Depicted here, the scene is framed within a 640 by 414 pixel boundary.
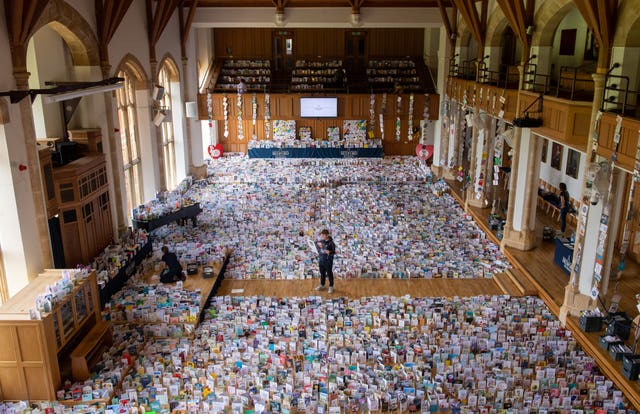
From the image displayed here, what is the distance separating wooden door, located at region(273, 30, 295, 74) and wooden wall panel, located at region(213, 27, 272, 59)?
1.27ft

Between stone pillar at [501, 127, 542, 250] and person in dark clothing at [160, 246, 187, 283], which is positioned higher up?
stone pillar at [501, 127, 542, 250]

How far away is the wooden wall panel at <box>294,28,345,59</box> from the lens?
29922 millimetres

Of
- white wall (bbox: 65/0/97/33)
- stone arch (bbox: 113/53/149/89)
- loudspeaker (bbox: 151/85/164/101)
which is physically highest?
white wall (bbox: 65/0/97/33)

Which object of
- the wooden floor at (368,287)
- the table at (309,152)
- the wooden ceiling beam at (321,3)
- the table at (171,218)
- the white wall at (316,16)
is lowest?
the wooden floor at (368,287)

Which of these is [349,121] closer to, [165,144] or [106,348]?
[165,144]

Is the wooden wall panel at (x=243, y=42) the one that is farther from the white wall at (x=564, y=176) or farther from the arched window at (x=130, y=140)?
the white wall at (x=564, y=176)

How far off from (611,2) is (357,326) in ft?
26.8

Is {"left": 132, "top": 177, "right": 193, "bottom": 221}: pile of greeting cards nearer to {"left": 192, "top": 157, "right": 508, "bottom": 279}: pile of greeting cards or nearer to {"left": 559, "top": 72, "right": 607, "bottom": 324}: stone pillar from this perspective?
{"left": 192, "top": 157, "right": 508, "bottom": 279}: pile of greeting cards

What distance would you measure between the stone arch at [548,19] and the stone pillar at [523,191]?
2.49 m

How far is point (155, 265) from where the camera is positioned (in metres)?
14.9

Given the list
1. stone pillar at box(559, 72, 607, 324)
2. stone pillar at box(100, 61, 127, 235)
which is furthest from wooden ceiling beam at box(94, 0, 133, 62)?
stone pillar at box(559, 72, 607, 324)

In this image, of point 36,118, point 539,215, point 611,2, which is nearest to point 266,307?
point 36,118

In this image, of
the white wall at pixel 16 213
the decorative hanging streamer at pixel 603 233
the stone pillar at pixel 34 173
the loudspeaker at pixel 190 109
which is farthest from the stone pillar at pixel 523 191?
the loudspeaker at pixel 190 109

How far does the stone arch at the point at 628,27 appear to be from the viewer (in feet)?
33.1
